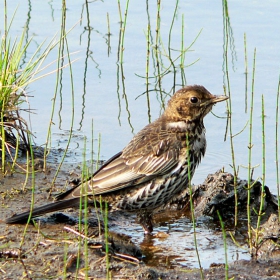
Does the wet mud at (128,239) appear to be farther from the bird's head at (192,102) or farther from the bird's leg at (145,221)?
the bird's head at (192,102)

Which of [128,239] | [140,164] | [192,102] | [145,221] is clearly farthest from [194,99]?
[128,239]

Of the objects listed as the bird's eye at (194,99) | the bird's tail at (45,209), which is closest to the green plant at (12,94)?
the bird's tail at (45,209)

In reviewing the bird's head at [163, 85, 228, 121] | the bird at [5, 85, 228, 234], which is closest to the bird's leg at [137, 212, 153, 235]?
the bird at [5, 85, 228, 234]

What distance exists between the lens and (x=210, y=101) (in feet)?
27.3

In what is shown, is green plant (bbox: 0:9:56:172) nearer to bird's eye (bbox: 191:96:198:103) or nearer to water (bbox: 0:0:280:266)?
water (bbox: 0:0:280:266)

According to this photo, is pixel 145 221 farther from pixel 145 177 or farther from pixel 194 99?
pixel 194 99

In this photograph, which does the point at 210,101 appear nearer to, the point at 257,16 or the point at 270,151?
the point at 270,151

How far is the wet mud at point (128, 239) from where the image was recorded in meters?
6.54

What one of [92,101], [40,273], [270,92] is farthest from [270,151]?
[40,273]

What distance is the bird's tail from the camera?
24.4 feet

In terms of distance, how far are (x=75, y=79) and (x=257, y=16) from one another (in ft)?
11.6

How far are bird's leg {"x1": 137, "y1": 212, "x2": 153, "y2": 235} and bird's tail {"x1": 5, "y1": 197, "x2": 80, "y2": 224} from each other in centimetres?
70

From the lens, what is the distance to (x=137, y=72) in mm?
11625

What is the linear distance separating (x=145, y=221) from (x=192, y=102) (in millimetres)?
1385
